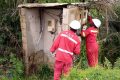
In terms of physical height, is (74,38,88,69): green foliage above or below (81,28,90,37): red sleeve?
below

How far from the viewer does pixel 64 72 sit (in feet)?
32.6

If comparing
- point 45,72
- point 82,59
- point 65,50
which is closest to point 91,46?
point 82,59

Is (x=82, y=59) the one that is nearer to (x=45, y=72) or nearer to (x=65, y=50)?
(x=45, y=72)

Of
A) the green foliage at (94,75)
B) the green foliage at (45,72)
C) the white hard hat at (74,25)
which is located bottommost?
the green foliage at (45,72)

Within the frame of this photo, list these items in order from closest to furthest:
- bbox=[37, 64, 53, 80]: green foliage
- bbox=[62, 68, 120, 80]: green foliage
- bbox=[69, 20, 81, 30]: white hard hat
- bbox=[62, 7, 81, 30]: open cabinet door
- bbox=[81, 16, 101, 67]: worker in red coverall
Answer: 1. bbox=[62, 68, 120, 80]: green foliage
2. bbox=[69, 20, 81, 30]: white hard hat
3. bbox=[62, 7, 81, 30]: open cabinet door
4. bbox=[37, 64, 53, 80]: green foliage
5. bbox=[81, 16, 101, 67]: worker in red coverall

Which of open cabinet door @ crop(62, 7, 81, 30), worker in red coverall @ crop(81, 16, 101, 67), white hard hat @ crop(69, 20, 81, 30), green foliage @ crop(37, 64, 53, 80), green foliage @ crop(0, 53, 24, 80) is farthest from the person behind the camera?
worker in red coverall @ crop(81, 16, 101, 67)

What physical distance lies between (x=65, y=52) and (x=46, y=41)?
209 centimetres

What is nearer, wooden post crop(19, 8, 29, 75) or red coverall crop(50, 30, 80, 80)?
red coverall crop(50, 30, 80, 80)

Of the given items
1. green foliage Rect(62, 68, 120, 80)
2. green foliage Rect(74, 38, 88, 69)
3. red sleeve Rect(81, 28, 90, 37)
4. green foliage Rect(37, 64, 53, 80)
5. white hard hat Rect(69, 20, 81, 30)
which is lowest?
green foliage Rect(37, 64, 53, 80)

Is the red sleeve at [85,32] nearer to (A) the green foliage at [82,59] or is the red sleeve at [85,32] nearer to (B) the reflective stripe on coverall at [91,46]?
(B) the reflective stripe on coverall at [91,46]

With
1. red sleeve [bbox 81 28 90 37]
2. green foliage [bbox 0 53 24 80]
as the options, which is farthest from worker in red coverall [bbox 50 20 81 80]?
green foliage [bbox 0 53 24 80]

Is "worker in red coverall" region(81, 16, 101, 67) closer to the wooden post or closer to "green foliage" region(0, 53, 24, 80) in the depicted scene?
the wooden post

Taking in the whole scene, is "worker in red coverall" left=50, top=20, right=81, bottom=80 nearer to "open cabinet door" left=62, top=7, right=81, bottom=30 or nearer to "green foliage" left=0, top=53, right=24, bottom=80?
"open cabinet door" left=62, top=7, right=81, bottom=30

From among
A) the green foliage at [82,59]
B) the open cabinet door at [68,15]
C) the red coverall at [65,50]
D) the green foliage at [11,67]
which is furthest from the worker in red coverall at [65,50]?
the green foliage at [11,67]
